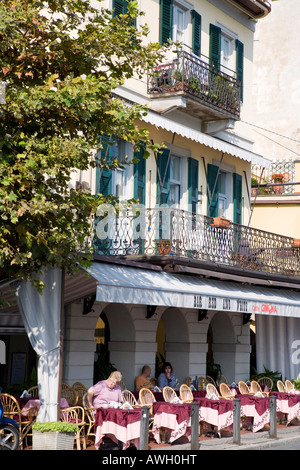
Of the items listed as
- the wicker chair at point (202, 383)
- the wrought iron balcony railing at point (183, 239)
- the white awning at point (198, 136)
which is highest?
the white awning at point (198, 136)

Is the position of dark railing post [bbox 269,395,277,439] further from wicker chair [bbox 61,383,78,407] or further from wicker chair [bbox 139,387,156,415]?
wicker chair [bbox 61,383,78,407]

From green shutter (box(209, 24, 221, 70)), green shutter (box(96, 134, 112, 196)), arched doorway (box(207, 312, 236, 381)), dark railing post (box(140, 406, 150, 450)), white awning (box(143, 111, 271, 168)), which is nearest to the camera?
dark railing post (box(140, 406, 150, 450))

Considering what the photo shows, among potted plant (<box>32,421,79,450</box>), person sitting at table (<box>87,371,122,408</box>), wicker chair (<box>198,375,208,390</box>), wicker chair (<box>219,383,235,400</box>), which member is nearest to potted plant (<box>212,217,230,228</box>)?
wicker chair (<box>198,375,208,390</box>)

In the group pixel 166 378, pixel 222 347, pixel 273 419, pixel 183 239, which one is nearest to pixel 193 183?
pixel 183 239

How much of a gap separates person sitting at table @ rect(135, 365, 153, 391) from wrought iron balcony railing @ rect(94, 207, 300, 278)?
8.15ft

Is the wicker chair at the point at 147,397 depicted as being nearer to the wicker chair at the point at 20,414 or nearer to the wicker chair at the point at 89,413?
the wicker chair at the point at 89,413

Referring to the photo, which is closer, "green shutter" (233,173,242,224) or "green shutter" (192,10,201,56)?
"green shutter" (192,10,201,56)

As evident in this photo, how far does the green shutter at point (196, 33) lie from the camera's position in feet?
70.9

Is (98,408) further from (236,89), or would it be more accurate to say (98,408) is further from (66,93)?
(236,89)

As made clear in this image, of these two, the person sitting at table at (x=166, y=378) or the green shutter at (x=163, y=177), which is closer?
the person sitting at table at (x=166, y=378)

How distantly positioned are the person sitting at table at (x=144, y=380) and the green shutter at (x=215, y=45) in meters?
8.73

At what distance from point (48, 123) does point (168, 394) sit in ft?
A: 21.5

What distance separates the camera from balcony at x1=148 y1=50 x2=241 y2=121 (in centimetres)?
1942

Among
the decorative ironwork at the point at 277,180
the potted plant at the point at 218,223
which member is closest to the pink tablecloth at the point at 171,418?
the potted plant at the point at 218,223
